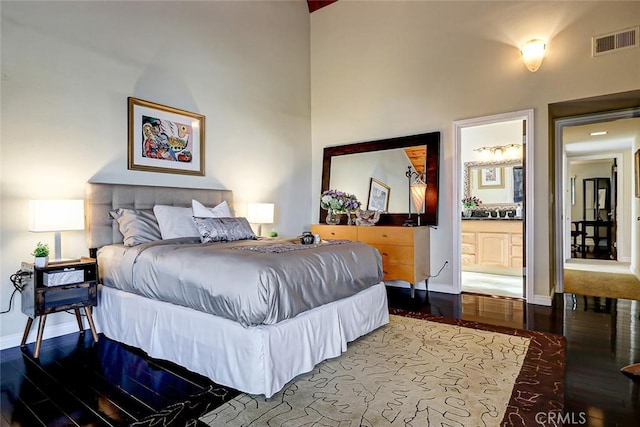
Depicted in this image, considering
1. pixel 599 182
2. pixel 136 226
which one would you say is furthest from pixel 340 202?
pixel 599 182

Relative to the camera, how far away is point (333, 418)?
70.8 inches

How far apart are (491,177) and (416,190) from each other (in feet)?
A: 7.40

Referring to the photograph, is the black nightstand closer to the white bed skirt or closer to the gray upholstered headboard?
the white bed skirt

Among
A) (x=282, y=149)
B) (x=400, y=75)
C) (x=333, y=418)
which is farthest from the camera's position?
(x=282, y=149)

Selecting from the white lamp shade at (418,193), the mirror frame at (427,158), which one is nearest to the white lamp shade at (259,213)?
the mirror frame at (427,158)

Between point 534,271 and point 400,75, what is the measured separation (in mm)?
3060

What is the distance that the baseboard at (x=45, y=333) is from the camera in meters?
2.78

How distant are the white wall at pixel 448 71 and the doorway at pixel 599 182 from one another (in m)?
0.36

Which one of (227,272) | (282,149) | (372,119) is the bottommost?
(227,272)

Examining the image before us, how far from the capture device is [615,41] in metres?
3.57

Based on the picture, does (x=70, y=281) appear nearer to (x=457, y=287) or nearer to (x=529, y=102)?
(x=457, y=287)

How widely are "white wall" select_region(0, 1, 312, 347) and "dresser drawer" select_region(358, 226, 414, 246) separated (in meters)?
1.39

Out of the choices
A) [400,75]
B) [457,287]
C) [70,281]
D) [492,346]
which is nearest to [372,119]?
[400,75]

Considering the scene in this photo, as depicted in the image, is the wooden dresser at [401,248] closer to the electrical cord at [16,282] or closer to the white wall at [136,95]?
the white wall at [136,95]
